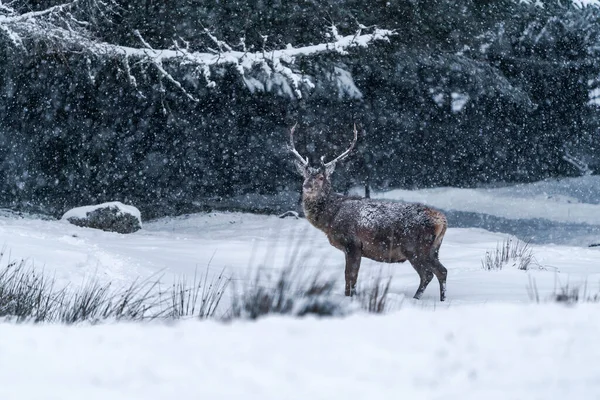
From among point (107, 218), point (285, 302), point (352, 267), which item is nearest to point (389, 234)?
point (352, 267)

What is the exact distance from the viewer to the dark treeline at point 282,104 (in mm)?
15477

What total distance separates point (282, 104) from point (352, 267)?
9987mm

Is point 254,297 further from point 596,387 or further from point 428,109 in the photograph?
point 428,109

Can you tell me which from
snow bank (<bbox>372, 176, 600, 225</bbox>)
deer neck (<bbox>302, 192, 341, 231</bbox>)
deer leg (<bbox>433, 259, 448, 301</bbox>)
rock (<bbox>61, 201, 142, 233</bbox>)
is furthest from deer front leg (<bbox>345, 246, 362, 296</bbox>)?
snow bank (<bbox>372, 176, 600, 225</bbox>)

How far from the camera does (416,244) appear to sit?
7.04 meters

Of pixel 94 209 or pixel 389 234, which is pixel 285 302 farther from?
pixel 94 209

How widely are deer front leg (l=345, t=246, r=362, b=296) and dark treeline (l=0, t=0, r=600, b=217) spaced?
326 inches

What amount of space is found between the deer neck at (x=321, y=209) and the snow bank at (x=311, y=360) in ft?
10.2

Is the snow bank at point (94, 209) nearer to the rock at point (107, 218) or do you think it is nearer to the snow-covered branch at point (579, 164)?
the rock at point (107, 218)

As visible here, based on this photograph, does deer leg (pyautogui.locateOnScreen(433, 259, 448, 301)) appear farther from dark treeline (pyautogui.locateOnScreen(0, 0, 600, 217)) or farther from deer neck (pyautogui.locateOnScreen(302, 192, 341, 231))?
dark treeline (pyautogui.locateOnScreen(0, 0, 600, 217))

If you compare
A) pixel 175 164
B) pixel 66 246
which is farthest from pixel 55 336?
pixel 175 164

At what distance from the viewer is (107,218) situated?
14.3 meters

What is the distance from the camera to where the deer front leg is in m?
6.96

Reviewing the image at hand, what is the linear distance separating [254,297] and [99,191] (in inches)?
499
